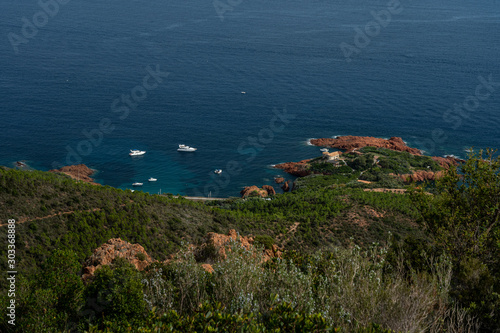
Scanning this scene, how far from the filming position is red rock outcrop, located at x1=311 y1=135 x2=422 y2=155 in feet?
281

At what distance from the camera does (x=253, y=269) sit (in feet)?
43.4

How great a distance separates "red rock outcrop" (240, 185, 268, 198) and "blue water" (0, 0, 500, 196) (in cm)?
246

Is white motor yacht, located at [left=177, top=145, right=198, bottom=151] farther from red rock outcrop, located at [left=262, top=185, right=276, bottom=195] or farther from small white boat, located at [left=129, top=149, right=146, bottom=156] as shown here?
red rock outcrop, located at [left=262, top=185, right=276, bottom=195]

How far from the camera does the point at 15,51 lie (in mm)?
144750

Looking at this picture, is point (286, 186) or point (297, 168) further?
point (297, 168)

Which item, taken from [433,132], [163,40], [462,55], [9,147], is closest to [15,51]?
[163,40]

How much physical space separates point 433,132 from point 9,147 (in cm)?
9017

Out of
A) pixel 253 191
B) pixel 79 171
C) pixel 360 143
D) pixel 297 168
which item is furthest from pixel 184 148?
pixel 360 143

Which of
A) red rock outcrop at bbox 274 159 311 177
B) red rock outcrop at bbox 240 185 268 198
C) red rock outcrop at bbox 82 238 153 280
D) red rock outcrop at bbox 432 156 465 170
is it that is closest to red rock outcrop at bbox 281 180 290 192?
red rock outcrop at bbox 240 185 268 198

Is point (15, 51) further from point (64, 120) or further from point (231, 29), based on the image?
point (231, 29)

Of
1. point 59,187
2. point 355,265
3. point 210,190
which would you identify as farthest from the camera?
point 210,190

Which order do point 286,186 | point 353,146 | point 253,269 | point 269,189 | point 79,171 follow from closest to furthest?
point 253,269 → point 269,189 → point 286,186 → point 79,171 → point 353,146

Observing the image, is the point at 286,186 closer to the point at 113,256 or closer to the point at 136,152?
the point at 136,152

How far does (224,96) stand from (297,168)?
144 feet
